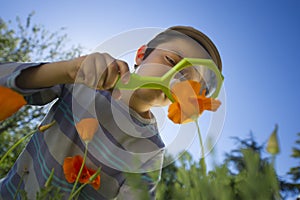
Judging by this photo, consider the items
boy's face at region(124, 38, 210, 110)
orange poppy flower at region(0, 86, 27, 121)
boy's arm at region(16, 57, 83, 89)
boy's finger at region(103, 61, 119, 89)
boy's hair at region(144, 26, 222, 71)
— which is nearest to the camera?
orange poppy flower at region(0, 86, 27, 121)

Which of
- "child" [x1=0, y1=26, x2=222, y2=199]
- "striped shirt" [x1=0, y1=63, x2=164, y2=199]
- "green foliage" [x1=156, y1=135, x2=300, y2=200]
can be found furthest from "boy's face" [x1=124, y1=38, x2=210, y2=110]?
"green foliage" [x1=156, y1=135, x2=300, y2=200]

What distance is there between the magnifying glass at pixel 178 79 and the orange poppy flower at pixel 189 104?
0.09 ft

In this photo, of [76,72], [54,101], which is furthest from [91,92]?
[76,72]

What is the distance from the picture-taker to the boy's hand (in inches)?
16.6

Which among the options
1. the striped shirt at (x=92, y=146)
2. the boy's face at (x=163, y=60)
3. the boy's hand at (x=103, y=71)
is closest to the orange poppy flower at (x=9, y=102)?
the boy's hand at (x=103, y=71)

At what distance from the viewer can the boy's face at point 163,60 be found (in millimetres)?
685

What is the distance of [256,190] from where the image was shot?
0.41ft

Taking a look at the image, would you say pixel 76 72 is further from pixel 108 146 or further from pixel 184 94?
pixel 108 146

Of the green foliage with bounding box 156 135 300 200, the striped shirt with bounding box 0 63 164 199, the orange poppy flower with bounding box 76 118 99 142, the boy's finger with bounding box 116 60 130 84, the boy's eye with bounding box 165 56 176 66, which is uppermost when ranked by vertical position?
the green foliage with bounding box 156 135 300 200

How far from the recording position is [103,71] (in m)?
0.43

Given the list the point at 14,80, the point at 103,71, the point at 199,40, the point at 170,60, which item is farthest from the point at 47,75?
the point at 199,40

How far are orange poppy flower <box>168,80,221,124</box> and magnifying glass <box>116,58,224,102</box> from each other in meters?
0.03

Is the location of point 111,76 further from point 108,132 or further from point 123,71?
point 108,132

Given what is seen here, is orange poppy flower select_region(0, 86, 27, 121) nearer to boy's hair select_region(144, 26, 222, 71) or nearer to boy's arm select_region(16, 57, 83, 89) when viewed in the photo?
boy's arm select_region(16, 57, 83, 89)
